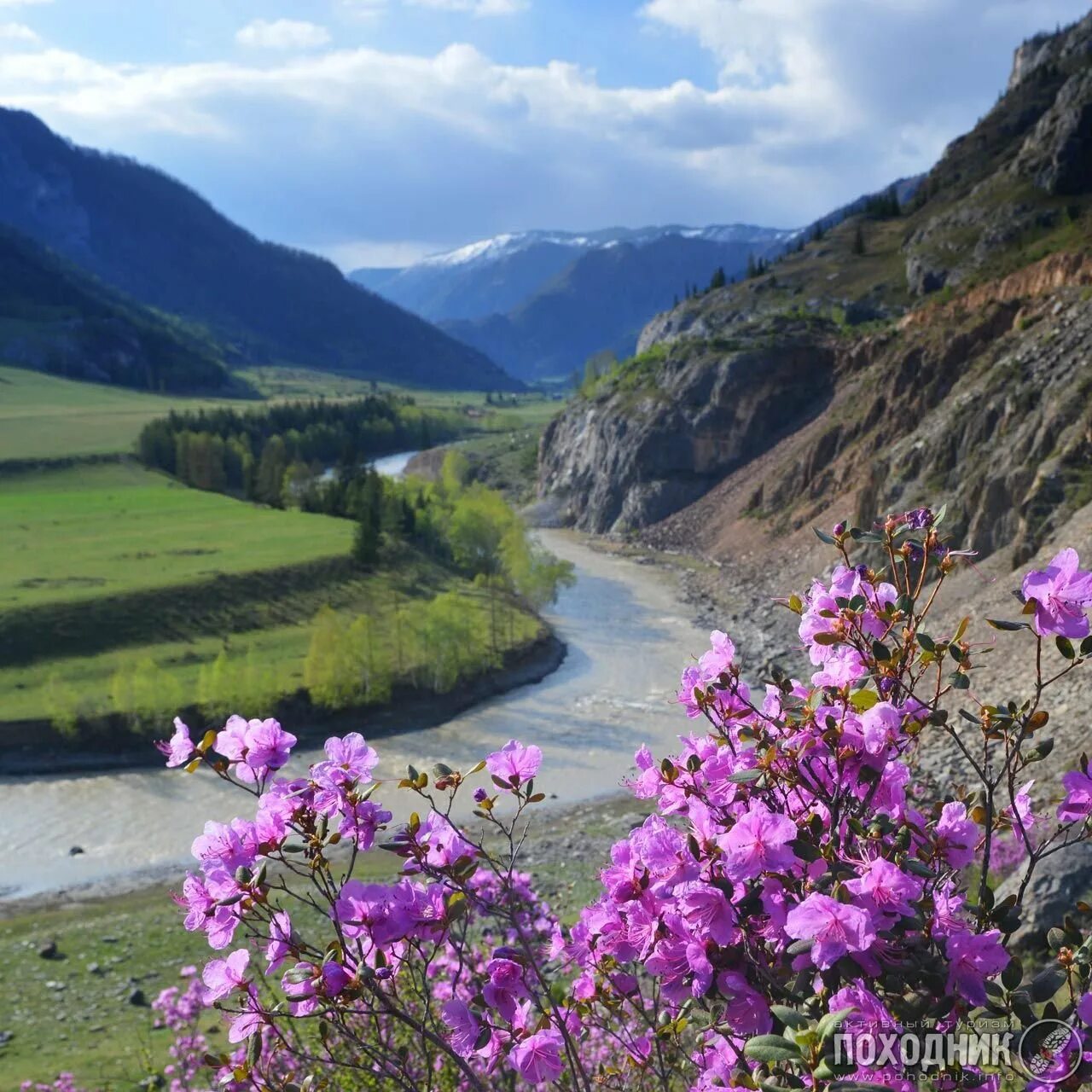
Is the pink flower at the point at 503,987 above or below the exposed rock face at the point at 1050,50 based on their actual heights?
below

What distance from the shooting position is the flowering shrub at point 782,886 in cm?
274

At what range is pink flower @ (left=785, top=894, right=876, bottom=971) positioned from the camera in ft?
8.18

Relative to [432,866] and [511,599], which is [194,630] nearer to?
[511,599]

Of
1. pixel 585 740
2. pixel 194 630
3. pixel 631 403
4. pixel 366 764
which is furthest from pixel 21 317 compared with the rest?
pixel 366 764

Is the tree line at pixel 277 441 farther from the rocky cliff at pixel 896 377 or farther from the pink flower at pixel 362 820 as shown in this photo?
the pink flower at pixel 362 820

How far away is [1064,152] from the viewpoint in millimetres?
77500

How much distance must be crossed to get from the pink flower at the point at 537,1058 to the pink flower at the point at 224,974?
1.00 meters

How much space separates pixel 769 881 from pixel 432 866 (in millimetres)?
1242

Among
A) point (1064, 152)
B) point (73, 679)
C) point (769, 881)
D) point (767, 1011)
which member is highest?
point (1064, 152)

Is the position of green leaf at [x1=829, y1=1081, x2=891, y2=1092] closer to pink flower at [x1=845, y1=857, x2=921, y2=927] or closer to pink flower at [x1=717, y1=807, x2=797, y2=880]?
pink flower at [x1=845, y1=857, x2=921, y2=927]

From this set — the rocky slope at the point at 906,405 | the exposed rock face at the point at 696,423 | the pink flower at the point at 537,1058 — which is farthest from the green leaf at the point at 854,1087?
the exposed rock face at the point at 696,423
